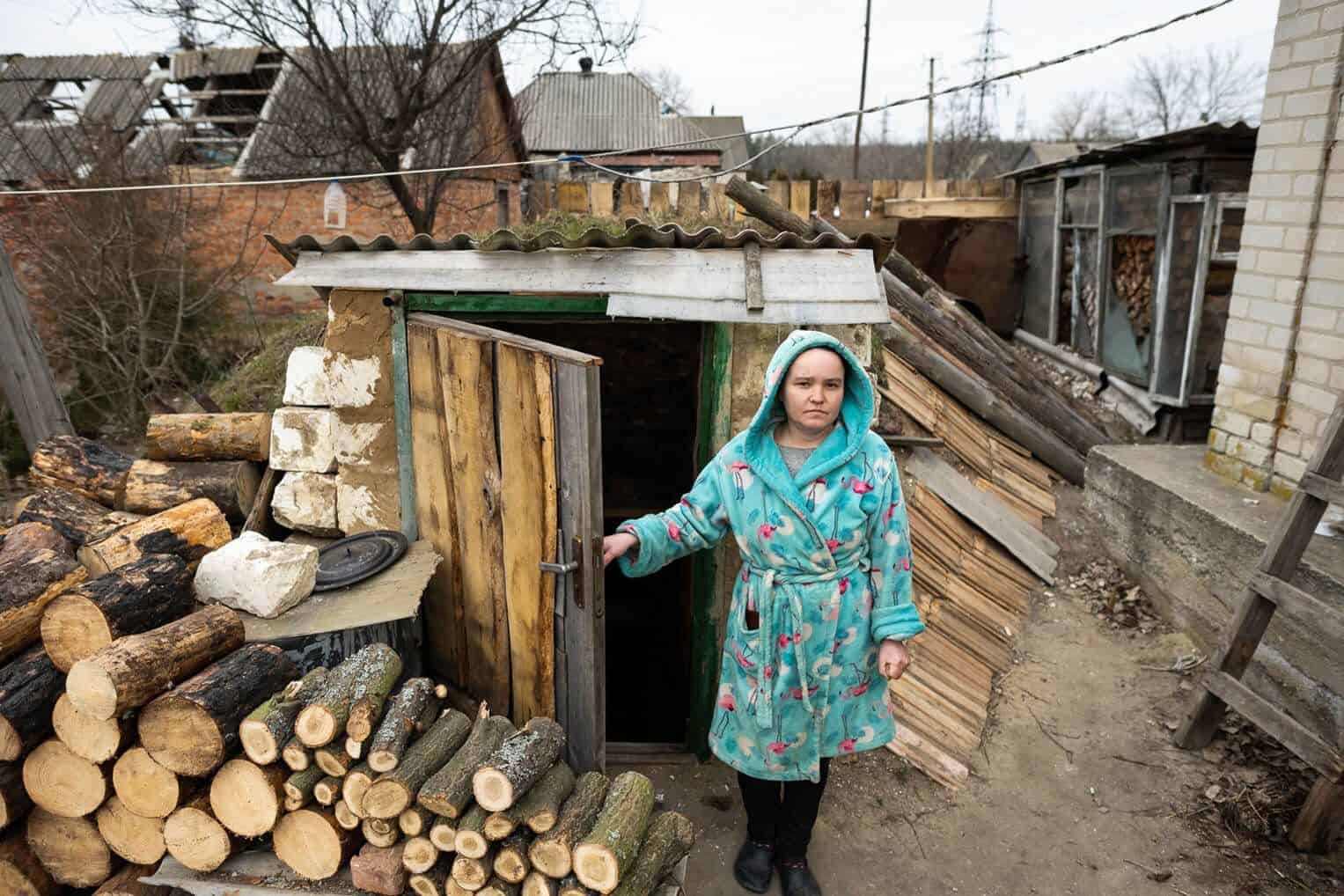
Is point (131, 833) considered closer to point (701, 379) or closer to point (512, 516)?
point (512, 516)

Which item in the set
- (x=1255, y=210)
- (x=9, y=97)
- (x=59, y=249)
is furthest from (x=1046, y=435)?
(x=9, y=97)

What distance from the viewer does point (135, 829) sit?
2.82m

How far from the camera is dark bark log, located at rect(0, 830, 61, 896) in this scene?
298cm

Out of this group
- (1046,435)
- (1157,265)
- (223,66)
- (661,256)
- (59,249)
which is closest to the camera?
(661,256)

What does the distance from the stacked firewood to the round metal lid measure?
759mm

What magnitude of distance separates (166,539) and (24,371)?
4.56 m

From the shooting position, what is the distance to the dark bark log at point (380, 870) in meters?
2.54

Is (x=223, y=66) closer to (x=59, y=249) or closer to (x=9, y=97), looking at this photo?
(x=9, y=97)

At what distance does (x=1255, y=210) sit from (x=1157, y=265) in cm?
315

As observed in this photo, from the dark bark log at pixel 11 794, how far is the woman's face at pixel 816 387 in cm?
311

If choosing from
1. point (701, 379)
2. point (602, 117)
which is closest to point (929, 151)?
point (602, 117)

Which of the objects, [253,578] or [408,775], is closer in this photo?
[408,775]

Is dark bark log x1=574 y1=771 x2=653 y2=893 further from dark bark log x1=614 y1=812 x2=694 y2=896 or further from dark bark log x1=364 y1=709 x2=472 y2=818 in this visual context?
dark bark log x1=364 y1=709 x2=472 y2=818

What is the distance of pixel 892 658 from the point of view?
2721 mm
